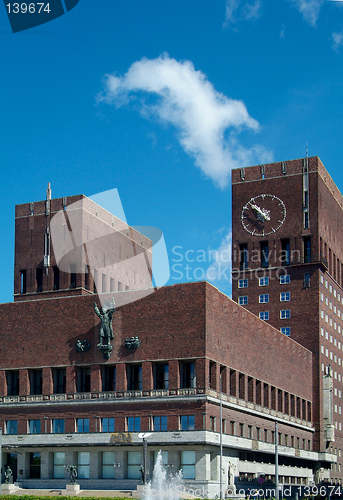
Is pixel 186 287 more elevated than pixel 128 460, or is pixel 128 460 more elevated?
pixel 186 287

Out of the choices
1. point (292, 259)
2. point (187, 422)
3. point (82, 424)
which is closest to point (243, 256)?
point (292, 259)

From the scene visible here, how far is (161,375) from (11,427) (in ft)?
60.5

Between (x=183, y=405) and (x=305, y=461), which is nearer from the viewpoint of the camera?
(x=183, y=405)

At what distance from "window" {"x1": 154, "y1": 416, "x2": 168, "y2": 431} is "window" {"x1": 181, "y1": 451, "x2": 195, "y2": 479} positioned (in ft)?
10.2

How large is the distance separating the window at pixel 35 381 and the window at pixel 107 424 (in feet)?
30.1

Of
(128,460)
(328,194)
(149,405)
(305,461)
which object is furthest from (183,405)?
(328,194)

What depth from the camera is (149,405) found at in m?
78.9

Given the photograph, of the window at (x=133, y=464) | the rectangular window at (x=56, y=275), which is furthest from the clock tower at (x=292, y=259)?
the window at (x=133, y=464)

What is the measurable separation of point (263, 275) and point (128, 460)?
1963 inches

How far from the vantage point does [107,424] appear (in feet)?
264

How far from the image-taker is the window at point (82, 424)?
3199 inches

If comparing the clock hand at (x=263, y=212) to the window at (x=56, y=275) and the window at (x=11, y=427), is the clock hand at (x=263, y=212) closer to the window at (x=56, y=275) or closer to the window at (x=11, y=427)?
the window at (x=56, y=275)

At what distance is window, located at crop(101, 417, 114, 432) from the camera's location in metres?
80.1

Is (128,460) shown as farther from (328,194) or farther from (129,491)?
(328,194)
